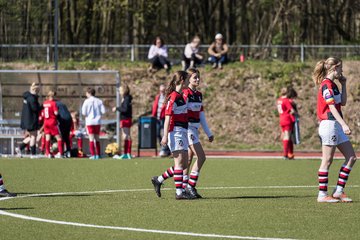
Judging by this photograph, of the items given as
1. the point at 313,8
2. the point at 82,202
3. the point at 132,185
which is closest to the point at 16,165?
the point at 132,185

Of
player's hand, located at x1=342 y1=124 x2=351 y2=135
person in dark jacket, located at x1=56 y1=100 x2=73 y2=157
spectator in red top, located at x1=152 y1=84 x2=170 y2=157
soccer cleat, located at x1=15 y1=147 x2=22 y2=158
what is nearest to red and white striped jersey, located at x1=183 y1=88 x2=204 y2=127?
player's hand, located at x1=342 y1=124 x2=351 y2=135

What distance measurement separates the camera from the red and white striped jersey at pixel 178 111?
15.5m

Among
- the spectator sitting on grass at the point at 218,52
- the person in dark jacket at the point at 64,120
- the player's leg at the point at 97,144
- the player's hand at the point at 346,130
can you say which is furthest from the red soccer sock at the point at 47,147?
the player's hand at the point at 346,130

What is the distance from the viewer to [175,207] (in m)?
14.2

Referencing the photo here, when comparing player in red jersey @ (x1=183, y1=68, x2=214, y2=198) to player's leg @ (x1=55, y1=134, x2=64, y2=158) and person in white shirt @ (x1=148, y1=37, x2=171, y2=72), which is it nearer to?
player's leg @ (x1=55, y1=134, x2=64, y2=158)

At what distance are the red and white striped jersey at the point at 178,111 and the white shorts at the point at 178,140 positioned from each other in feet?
0.23

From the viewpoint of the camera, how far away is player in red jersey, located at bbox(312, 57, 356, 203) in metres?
14.7

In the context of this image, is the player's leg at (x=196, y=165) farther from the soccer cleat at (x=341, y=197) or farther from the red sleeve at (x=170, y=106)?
the soccer cleat at (x=341, y=197)

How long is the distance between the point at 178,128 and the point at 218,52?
24.6 meters

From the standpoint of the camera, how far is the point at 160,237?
10.9 meters

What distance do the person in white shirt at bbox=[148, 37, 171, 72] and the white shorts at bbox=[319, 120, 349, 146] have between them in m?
24.5

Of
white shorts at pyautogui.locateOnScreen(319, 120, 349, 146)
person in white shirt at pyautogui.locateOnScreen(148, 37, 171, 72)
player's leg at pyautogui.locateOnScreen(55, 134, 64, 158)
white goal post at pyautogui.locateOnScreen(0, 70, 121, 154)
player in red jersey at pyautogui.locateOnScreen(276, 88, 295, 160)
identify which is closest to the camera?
white shorts at pyautogui.locateOnScreen(319, 120, 349, 146)

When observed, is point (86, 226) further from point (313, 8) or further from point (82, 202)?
point (313, 8)

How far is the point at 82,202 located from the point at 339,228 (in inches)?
176
